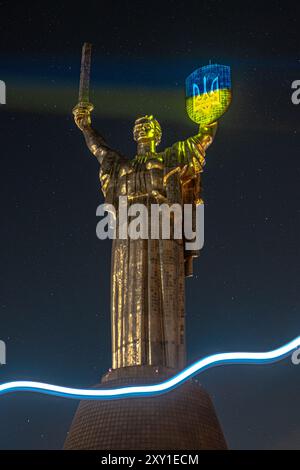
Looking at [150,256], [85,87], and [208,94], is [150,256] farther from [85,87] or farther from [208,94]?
[85,87]

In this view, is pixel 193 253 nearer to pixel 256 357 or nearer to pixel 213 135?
pixel 213 135

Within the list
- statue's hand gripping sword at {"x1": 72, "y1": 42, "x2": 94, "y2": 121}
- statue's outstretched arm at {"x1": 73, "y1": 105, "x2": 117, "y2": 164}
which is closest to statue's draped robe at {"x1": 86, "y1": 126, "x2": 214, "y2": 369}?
statue's outstretched arm at {"x1": 73, "y1": 105, "x2": 117, "y2": 164}

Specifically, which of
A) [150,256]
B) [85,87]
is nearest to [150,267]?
[150,256]

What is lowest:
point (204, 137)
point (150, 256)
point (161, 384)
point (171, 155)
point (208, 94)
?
point (161, 384)

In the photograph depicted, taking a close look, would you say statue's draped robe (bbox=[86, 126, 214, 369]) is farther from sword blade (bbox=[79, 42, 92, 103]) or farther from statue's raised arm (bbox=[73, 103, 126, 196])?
sword blade (bbox=[79, 42, 92, 103])

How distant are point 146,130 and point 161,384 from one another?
545 centimetres

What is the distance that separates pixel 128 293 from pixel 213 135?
339 cm

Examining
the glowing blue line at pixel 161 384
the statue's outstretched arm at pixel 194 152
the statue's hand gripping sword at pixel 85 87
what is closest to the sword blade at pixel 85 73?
the statue's hand gripping sword at pixel 85 87

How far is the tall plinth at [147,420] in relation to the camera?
11.7 metres

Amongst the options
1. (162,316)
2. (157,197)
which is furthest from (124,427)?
(157,197)

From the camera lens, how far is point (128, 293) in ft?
44.7

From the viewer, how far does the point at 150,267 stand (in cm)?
1364

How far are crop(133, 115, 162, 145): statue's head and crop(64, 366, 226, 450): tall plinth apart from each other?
15.2ft

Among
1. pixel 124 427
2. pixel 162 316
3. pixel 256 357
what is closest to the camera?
pixel 256 357
